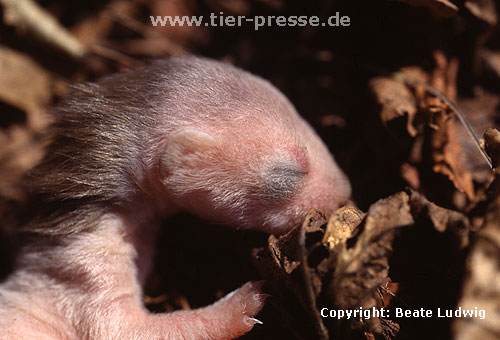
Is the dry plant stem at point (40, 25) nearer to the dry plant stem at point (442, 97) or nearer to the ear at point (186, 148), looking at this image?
the ear at point (186, 148)

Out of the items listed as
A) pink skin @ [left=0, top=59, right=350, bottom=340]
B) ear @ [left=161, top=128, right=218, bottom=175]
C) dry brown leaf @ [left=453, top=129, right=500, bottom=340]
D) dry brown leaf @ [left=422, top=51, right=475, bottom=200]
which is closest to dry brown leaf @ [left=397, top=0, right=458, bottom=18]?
dry brown leaf @ [left=422, top=51, right=475, bottom=200]

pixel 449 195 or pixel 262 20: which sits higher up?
pixel 262 20

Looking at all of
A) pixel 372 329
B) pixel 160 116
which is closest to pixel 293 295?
pixel 372 329

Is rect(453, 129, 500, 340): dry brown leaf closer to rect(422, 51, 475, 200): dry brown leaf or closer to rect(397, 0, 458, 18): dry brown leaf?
rect(422, 51, 475, 200): dry brown leaf

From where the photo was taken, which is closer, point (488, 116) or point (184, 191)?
point (184, 191)

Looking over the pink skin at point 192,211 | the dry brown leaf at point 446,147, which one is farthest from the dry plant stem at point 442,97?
the pink skin at point 192,211

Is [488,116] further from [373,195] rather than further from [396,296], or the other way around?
[396,296]
